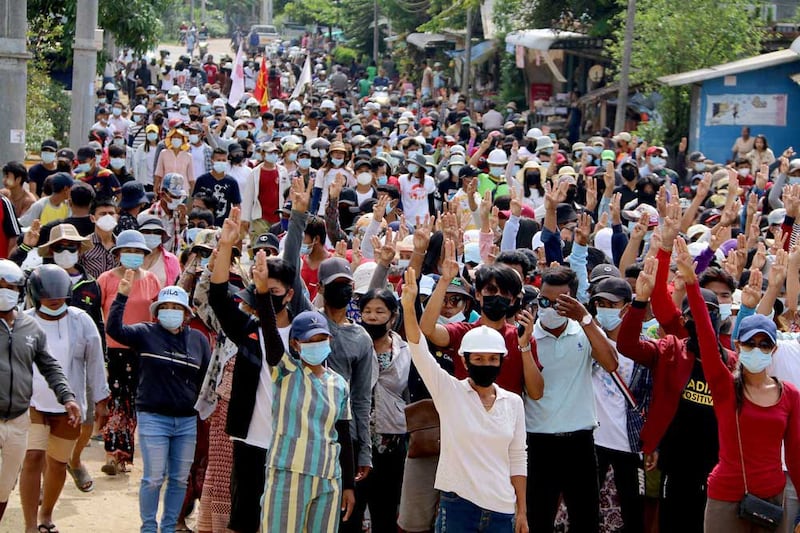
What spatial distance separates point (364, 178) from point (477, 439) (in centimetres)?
876

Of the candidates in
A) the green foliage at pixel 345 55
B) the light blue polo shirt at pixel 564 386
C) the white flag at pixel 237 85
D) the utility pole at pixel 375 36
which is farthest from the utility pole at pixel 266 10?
the light blue polo shirt at pixel 564 386

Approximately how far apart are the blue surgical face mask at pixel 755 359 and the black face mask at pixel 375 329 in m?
2.00

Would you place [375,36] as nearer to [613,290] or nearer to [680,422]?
[613,290]

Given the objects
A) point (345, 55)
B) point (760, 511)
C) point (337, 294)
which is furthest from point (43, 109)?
point (345, 55)

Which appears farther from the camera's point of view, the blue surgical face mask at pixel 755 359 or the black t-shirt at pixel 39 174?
the black t-shirt at pixel 39 174

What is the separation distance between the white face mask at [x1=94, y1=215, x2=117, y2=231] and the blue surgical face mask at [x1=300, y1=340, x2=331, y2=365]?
13.2ft

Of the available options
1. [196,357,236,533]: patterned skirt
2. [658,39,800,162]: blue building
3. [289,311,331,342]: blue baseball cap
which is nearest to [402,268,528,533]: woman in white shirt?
[289,311,331,342]: blue baseball cap

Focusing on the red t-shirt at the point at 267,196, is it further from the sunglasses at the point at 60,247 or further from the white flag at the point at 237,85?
the white flag at the point at 237,85

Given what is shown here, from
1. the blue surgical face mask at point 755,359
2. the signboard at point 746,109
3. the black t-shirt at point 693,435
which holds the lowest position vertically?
the black t-shirt at point 693,435

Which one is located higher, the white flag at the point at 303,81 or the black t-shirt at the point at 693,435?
the white flag at the point at 303,81

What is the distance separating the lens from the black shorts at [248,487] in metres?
7.14

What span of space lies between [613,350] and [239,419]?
204cm

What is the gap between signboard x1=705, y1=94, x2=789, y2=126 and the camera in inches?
973

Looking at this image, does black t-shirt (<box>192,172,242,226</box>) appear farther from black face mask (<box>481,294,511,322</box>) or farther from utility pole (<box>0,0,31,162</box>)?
black face mask (<box>481,294,511,322</box>)
